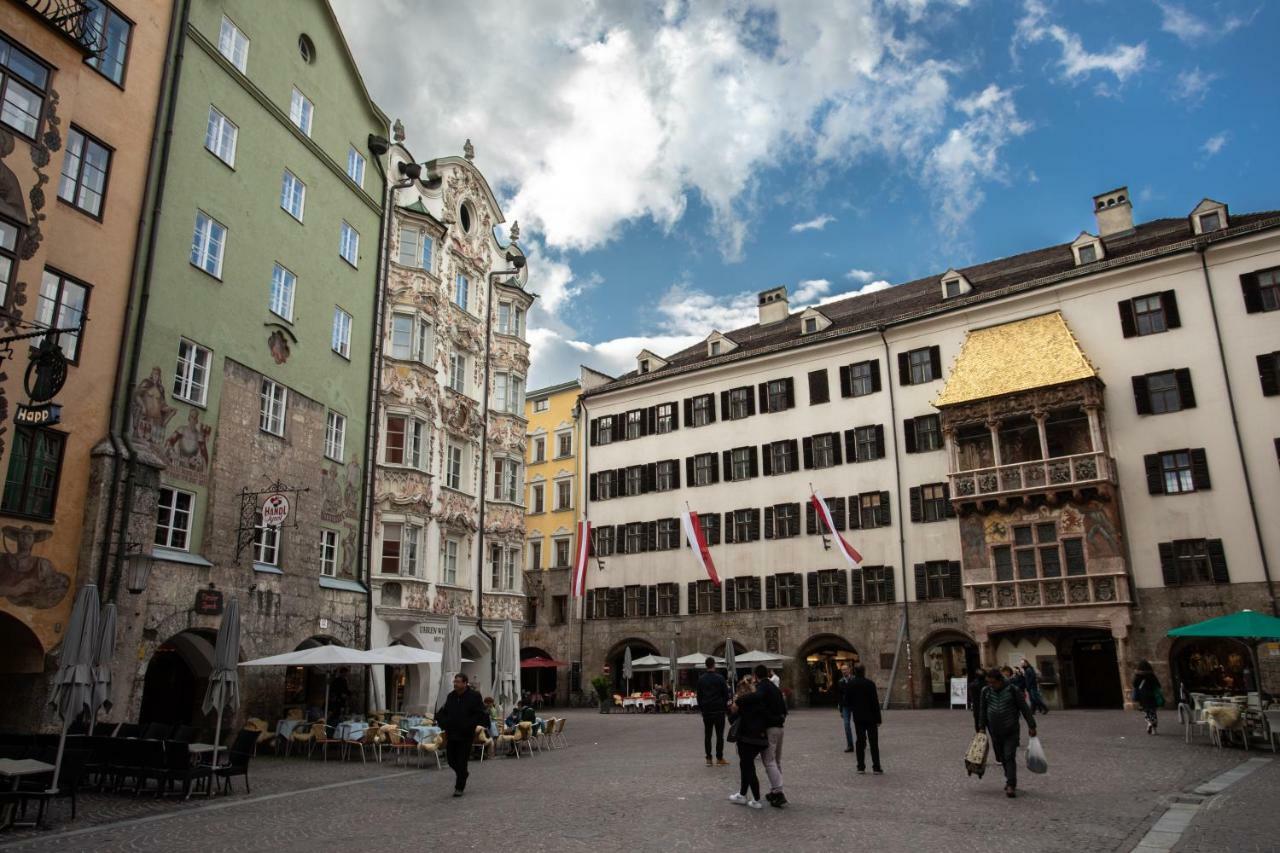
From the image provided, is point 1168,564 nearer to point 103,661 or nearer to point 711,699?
point 711,699

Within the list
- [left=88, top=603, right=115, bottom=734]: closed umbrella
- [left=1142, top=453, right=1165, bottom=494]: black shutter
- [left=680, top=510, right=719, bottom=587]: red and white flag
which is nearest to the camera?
[left=88, top=603, right=115, bottom=734]: closed umbrella

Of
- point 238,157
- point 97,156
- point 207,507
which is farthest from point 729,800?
point 238,157

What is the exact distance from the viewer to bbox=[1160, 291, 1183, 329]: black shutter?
1385 inches

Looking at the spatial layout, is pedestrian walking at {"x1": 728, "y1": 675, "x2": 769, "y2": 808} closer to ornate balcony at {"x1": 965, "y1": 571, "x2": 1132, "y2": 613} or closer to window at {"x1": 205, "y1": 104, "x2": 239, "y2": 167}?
window at {"x1": 205, "y1": 104, "x2": 239, "y2": 167}

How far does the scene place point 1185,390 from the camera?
3441cm

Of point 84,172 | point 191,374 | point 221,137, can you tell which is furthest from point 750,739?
point 221,137

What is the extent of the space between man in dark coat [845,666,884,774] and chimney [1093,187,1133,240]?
3314cm

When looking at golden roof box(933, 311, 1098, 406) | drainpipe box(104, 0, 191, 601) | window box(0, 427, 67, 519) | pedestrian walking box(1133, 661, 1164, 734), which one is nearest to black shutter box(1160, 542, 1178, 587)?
golden roof box(933, 311, 1098, 406)

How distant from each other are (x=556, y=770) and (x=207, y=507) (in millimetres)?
10187

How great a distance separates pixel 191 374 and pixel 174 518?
131 inches

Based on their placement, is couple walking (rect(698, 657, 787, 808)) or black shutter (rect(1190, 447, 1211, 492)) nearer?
couple walking (rect(698, 657, 787, 808))

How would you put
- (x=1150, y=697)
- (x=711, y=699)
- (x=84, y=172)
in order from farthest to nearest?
(x=1150, y=697) → (x=84, y=172) → (x=711, y=699)

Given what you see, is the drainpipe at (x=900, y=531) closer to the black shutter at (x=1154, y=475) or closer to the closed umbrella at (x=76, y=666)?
the black shutter at (x=1154, y=475)

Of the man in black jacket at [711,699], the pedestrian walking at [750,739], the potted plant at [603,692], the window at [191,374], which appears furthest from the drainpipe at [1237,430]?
the window at [191,374]
